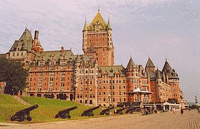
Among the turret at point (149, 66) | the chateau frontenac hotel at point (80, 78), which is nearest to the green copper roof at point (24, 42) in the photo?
the chateau frontenac hotel at point (80, 78)

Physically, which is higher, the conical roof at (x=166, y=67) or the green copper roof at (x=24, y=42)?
the green copper roof at (x=24, y=42)

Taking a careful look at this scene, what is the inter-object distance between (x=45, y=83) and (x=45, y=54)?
16.5m

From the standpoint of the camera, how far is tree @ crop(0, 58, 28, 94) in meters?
62.1

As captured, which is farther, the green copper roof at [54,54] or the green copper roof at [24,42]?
the green copper roof at [24,42]

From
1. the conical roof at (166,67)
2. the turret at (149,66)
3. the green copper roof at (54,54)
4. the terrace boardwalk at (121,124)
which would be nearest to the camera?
the terrace boardwalk at (121,124)

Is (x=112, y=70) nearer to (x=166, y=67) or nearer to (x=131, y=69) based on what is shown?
(x=131, y=69)

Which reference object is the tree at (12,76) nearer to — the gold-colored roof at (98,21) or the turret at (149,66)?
the gold-colored roof at (98,21)

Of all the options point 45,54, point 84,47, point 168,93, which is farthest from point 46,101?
point 168,93

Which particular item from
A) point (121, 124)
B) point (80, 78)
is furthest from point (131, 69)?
point (121, 124)

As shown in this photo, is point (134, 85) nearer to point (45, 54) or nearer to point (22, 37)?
point (45, 54)

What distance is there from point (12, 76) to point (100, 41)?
5803 cm

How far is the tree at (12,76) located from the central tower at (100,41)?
47.1 metres

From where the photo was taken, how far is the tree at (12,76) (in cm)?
6206

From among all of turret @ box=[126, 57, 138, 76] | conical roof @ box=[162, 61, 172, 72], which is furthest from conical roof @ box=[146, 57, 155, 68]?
turret @ box=[126, 57, 138, 76]
